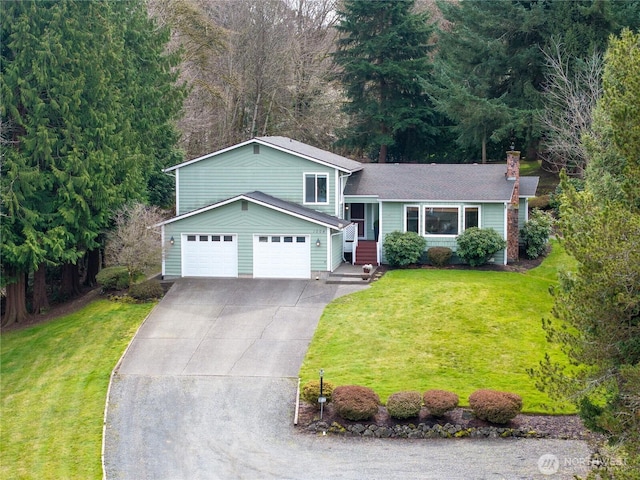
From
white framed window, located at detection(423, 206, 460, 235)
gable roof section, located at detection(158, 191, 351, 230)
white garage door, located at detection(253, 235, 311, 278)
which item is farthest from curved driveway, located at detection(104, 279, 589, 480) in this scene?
white framed window, located at detection(423, 206, 460, 235)

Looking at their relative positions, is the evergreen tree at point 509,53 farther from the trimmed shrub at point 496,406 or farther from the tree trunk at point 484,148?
the trimmed shrub at point 496,406

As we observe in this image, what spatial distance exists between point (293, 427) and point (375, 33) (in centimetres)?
3395

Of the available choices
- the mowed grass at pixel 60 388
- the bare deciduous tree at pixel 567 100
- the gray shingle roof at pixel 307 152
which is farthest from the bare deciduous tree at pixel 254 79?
the mowed grass at pixel 60 388

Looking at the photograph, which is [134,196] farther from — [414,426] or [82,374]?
[414,426]

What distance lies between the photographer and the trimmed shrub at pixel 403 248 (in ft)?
103

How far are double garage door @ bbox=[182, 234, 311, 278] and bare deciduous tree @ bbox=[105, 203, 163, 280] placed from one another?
1.34 meters

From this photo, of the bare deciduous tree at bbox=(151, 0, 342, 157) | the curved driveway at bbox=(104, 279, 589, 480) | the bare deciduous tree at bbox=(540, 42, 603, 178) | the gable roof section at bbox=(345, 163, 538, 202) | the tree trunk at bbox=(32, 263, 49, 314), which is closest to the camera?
the curved driveway at bbox=(104, 279, 589, 480)

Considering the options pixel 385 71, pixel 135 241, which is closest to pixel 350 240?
pixel 135 241

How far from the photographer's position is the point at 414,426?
1900cm

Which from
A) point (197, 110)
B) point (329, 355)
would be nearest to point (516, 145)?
point (197, 110)

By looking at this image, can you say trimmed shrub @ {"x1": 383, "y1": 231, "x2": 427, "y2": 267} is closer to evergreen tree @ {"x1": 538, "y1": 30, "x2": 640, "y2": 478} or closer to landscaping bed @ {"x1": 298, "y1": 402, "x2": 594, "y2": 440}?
landscaping bed @ {"x1": 298, "y1": 402, "x2": 594, "y2": 440}

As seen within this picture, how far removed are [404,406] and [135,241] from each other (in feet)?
44.4

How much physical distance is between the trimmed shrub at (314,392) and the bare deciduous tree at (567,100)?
20.4 metres

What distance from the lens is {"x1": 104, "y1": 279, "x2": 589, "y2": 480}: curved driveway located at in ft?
55.6
